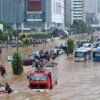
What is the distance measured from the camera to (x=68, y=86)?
112 ft

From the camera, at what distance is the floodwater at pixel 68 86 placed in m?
29.5

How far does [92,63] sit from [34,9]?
97.8 m

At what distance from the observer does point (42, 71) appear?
99.9ft

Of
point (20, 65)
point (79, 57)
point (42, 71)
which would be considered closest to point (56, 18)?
point (79, 57)

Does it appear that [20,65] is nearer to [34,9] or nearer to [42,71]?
[42,71]

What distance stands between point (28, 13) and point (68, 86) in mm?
118991

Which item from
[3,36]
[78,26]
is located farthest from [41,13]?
[3,36]

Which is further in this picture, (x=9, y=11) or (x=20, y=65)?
(x=9, y=11)

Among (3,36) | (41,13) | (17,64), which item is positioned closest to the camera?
(17,64)

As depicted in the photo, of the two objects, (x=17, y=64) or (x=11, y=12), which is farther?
(x=11, y=12)

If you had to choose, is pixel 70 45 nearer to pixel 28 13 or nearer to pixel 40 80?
pixel 40 80

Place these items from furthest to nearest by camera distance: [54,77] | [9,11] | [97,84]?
[9,11]
[97,84]
[54,77]

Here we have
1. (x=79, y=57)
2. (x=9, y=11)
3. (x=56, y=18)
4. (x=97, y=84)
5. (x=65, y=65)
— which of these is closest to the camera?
(x=97, y=84)

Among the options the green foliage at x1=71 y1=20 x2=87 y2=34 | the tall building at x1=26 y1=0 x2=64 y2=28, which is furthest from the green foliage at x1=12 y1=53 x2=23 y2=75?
the green foliage at x1=71 y1=20 x2=87 y2=34
